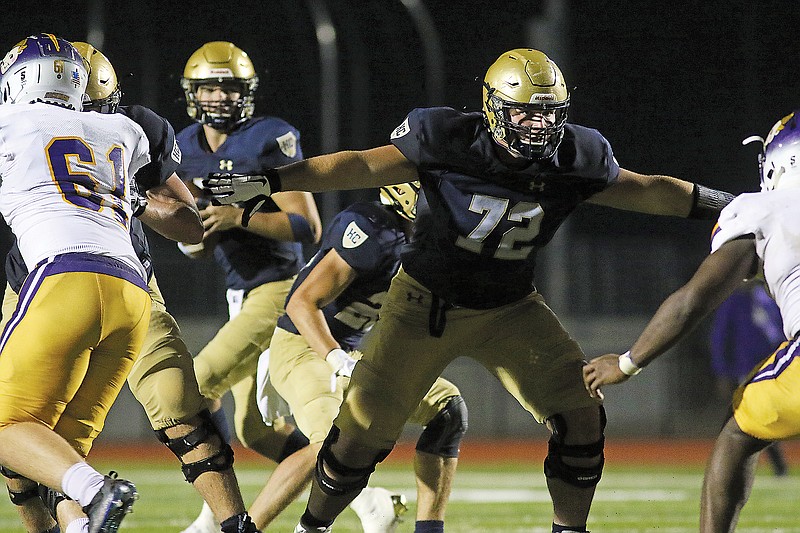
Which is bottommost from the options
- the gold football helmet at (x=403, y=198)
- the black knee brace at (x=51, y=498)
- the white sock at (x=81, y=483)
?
the black knee brace at (x=51, y=498)

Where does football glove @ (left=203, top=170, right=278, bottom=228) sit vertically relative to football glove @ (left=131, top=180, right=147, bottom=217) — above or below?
above

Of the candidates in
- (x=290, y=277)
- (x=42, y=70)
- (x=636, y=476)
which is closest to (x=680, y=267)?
(x=636, y=476)

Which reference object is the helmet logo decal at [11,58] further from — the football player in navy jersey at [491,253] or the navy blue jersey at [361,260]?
the navy blue jersey at [361,260]

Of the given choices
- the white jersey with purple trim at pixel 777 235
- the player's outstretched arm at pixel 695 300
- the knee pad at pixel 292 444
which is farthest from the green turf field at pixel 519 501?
the white jersey with purple trim at pixel 777 235

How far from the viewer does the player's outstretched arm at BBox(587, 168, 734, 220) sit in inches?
153

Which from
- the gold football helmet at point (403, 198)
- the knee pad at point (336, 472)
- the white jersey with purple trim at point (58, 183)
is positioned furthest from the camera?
the gold football helmet at point (403, 198)

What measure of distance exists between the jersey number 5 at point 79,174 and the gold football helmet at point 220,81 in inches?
73.4

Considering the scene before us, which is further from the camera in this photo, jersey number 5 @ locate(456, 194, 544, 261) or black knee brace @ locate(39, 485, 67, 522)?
jersey number 5 @ locate(456, 194, 544, 261)

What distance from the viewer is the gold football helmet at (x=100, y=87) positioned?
4023 millimetres

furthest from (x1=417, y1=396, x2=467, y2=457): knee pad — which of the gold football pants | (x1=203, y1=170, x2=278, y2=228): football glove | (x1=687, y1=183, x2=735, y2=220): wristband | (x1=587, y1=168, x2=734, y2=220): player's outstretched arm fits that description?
the gold football pants

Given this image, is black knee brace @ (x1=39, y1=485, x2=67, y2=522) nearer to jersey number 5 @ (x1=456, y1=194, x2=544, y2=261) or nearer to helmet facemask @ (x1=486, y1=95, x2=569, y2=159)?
jersey number 5 @ (x1=456, y1=194, x2=544, y2=261)

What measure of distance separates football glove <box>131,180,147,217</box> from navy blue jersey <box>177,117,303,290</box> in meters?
1.44

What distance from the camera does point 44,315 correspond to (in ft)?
10.4

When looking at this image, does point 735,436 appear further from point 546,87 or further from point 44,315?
point 44,315
